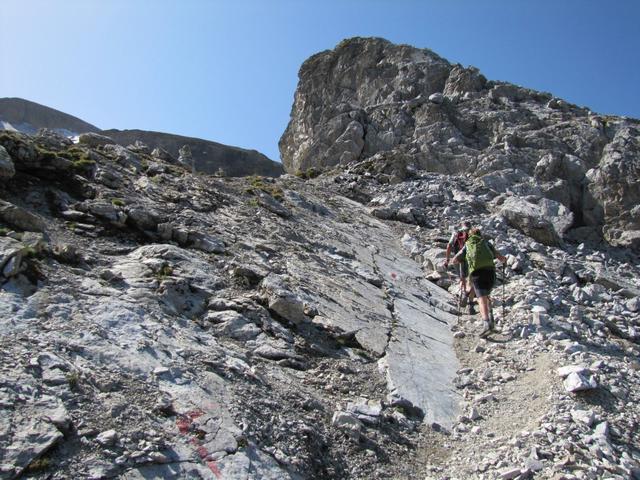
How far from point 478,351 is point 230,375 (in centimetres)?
605

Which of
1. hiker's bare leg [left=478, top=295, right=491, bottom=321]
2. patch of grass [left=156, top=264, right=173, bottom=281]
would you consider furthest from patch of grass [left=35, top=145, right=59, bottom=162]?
hiker's bare leg [left=478, top=295, right=491, bottom=321]

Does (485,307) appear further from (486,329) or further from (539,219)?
(539,219)

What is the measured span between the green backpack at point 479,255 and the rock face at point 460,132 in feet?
60.9

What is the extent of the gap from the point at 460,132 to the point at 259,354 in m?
34.8

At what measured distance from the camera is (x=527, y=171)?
1309 inches

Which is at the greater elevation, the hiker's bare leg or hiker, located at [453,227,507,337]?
hiker, located at [453,227,507,337]

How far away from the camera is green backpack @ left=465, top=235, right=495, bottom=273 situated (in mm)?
12375

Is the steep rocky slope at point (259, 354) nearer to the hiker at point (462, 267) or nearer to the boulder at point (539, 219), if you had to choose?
the hiker at point (462, 267)

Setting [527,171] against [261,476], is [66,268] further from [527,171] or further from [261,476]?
[527,171]

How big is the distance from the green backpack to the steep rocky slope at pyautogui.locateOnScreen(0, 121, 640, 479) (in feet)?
4.50

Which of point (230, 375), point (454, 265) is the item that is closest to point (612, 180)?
point (454, 265)

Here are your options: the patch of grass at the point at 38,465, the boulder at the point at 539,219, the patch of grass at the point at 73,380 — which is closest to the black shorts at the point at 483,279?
the patch of grass at the point at 73,380


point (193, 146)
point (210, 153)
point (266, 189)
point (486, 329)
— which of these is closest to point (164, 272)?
point (486, 329)

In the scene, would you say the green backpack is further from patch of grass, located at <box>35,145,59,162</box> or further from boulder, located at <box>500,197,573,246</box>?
boulder, located at <box>500,197,573,246</box>
